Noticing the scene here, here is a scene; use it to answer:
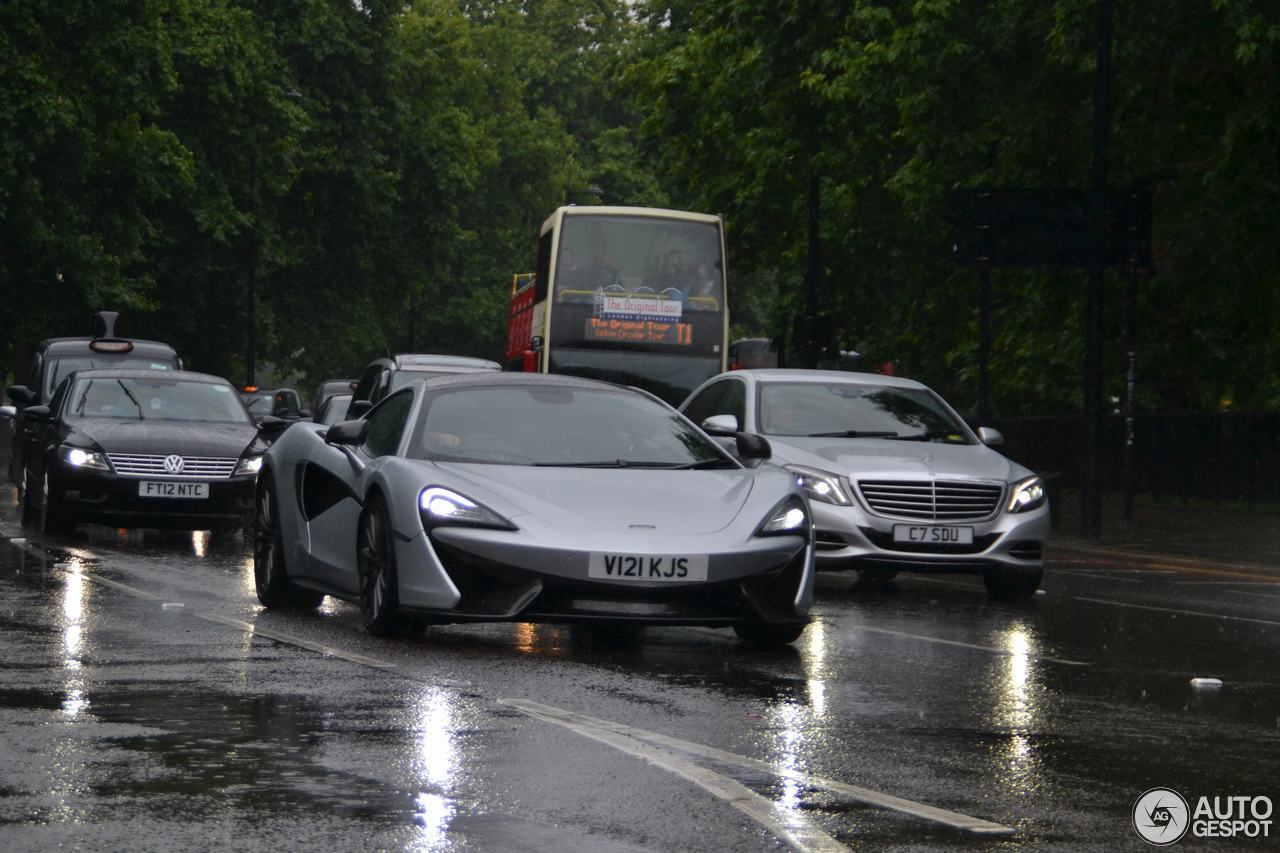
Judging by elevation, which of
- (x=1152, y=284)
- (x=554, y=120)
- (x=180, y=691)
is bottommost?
(x=180, y=691)

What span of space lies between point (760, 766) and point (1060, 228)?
1964 cm

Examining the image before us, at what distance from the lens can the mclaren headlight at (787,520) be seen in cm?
1098

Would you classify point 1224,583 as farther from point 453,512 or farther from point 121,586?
point 453,512

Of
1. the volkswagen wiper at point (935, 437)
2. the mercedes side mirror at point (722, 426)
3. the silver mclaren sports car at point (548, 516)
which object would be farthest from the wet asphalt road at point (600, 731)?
the volkswagen wiper at point (935, 437)

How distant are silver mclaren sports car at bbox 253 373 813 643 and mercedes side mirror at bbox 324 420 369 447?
0.03 ft

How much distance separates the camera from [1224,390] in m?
37.8

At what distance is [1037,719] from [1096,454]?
16515 mm

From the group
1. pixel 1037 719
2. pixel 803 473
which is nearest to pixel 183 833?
pixel 1037 719

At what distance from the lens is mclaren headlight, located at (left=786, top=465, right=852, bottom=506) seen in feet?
50.8

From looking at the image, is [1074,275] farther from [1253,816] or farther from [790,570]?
[1253,816]

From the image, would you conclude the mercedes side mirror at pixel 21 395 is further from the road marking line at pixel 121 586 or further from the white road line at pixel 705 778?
the white road line at pixel 705 778

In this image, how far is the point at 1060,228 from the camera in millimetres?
26250

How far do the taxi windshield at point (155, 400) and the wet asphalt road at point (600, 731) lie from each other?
7.46 m

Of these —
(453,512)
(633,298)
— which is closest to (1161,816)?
(453,512)
